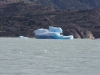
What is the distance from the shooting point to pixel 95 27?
154625 mm

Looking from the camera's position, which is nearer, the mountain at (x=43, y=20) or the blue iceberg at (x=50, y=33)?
the blue iceberg at (x=50, y=33)

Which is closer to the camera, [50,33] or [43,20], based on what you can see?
[50,33]

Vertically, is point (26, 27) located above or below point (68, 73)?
below

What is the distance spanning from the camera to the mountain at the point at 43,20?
140250 mm

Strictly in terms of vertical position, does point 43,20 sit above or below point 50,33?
below

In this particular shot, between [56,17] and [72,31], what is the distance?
24918mm

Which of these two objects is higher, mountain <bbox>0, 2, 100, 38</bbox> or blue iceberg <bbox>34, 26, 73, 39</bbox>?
blue iceberg <bbox>34, 26, 73, 39</bbox>

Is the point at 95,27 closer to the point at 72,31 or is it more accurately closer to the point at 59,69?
the point at 72,31

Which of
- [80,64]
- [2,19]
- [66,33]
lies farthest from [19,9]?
[80,64]

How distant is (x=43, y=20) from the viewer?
151750mm

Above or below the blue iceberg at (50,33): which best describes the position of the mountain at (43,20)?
below

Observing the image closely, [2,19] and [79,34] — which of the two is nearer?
[79,34]

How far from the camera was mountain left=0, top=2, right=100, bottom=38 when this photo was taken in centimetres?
14025

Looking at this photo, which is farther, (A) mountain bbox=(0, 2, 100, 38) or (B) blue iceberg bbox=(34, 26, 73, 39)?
(A) mountain bbox=(0, 2, 100, 38)
